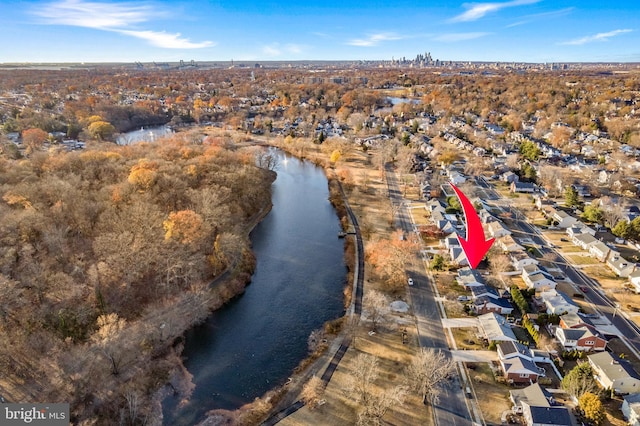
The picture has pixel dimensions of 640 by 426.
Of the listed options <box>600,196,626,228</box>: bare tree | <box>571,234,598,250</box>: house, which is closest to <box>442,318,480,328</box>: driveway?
<box>571,234,598,250</box>: house

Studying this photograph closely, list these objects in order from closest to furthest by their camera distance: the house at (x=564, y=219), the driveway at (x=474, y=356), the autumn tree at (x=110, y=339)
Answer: the autumn tree at (x=110, y=339), the driveway at (x=474, y=356), the house at (x=564, y=219)

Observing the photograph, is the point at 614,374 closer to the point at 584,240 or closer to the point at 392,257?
the point at 392,257

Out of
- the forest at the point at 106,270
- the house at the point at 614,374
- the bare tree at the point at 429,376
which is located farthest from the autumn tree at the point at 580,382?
the forest at the point at 106,270

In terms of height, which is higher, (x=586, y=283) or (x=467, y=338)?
(x=586, y=283)

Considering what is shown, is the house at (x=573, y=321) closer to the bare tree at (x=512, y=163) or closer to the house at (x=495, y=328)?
the house at (x=495, y=328)

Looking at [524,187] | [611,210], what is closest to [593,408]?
[611,210]

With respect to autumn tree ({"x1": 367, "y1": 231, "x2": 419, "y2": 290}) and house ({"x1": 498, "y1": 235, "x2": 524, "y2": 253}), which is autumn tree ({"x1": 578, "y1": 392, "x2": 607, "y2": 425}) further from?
house ({"x1": 498, "y1": 235, "x2": 524, "y2": 253})
